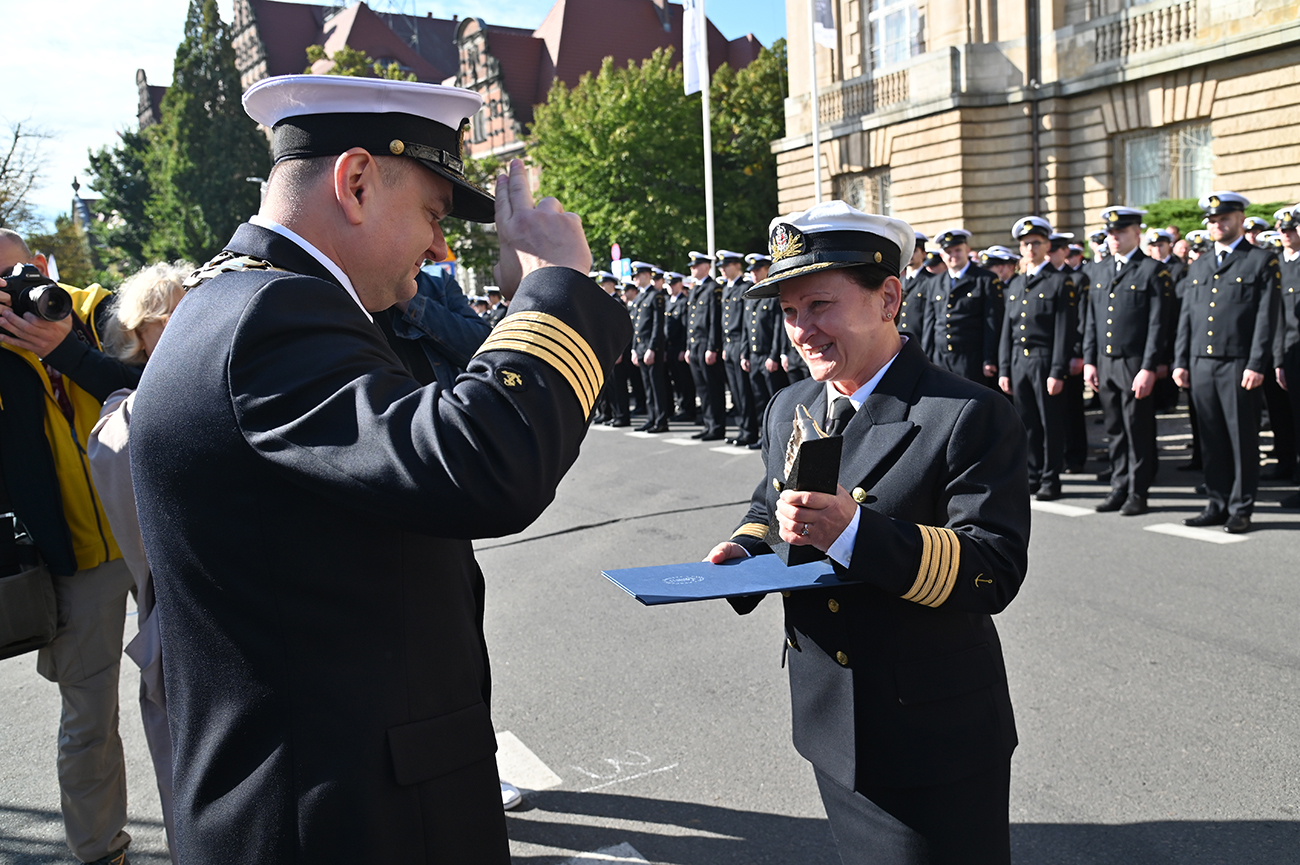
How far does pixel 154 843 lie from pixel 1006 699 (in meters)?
2.97

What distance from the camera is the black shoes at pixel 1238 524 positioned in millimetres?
6918

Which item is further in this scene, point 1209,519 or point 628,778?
point 1209,519

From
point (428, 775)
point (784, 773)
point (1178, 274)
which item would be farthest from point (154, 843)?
point (1178, 274)

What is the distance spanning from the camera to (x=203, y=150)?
51406 millimetres

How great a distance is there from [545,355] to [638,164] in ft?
121

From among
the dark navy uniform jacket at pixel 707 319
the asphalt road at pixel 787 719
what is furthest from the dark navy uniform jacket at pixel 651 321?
the asphalt road at pixel 787 719

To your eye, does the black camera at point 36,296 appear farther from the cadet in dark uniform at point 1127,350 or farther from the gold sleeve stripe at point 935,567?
the cadet in dark uniform at point 1127,350

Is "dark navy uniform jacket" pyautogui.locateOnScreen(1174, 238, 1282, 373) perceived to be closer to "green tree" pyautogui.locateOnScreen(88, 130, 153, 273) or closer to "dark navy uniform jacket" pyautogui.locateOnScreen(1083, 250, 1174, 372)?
"dark navy uniform jacket" pyautogui.locateOnScreen(1083, 250, 1174, 372)

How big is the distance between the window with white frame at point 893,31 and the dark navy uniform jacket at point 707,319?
13050mm

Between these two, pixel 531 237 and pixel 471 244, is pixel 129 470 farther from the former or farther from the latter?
pixel 471 244

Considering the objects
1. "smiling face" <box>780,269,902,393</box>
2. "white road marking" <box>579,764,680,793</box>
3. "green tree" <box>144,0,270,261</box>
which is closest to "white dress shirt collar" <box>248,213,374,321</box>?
"smiling face" <box>780,269,902,393</box>

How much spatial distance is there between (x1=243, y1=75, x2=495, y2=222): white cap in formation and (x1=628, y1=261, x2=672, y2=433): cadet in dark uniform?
527 inches

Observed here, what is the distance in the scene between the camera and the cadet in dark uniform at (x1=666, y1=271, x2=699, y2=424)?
50.3ft

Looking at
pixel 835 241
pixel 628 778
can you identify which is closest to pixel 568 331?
pixel 835 241
